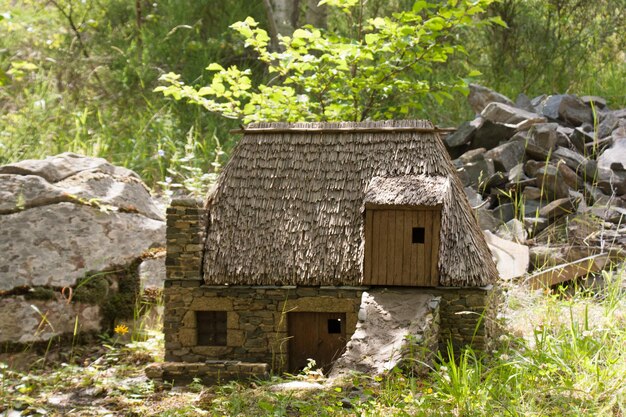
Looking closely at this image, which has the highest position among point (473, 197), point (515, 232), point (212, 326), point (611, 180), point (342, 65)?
point (342, 65)

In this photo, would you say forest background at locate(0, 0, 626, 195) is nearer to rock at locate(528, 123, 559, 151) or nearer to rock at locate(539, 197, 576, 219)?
rock at locate(528, 123, 559, 151)

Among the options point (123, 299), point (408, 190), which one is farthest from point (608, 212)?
point (123, 299)

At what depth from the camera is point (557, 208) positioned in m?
13.7

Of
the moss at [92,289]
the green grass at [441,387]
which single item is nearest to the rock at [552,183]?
the green grass at [441,387]

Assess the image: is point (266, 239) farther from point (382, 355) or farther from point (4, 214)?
point (4, 214)

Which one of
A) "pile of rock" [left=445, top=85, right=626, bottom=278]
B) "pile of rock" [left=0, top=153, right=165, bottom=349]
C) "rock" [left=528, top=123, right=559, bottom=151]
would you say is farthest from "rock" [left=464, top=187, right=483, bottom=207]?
"pile of rock" [left=0, top=153, right=165, bottom=349]

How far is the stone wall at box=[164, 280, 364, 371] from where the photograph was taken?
966cm

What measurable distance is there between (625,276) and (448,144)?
4968mm

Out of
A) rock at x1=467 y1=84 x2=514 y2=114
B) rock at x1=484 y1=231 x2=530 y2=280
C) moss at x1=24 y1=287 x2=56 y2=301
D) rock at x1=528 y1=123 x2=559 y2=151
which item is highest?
rock at x1=467 y1=84 x2=514 y2=114

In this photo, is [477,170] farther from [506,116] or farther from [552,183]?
[506,116]

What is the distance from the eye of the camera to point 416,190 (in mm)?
9555

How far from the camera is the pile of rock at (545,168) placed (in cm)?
1342

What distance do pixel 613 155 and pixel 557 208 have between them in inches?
90.5

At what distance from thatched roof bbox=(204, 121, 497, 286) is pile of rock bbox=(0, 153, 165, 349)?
2643mm
